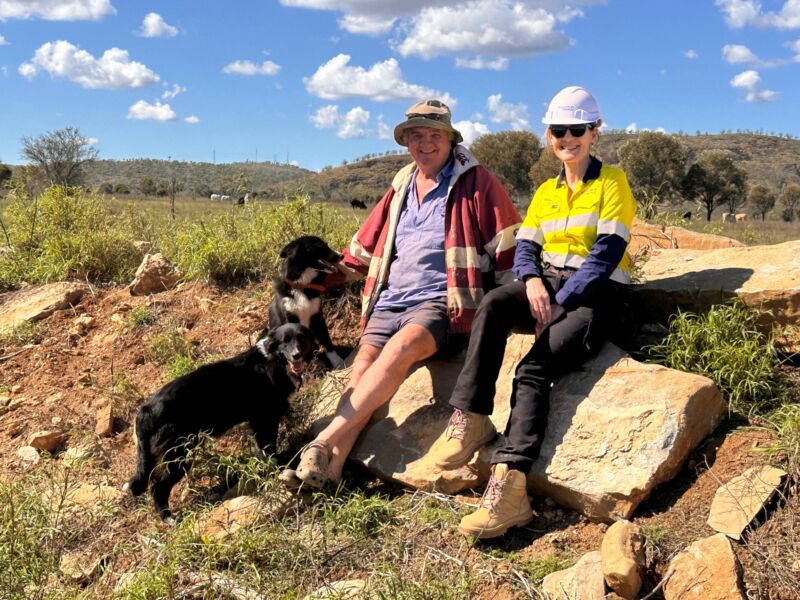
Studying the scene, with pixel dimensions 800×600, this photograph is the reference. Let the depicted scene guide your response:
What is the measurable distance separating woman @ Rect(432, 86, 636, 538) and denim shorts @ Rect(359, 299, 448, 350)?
1.83 ft

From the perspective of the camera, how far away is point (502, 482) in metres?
3.49

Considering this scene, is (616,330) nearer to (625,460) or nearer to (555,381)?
(555,381)

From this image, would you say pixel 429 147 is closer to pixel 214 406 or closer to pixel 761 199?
pixel 214 406

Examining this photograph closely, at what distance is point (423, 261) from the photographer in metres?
4.70

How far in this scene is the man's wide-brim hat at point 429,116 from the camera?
15.3 feet

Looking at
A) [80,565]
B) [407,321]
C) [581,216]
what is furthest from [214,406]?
[581,216]

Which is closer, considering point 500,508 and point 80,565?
point 500,508

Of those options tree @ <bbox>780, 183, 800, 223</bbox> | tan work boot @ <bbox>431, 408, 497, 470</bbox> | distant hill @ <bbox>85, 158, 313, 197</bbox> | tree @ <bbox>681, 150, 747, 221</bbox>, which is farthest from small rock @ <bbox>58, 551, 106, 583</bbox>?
distant hill @ <bbox>85, 158, 313, 197</bbox>

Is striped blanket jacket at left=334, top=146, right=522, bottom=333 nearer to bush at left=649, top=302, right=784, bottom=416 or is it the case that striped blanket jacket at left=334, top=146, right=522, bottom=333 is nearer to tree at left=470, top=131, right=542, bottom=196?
bush at left=649, top=302, right=784, bottom=416

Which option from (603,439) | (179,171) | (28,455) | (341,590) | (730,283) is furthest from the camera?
(179,171)

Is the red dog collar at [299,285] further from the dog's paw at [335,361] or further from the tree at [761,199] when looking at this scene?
the tree at [761,199]

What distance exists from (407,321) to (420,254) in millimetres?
515

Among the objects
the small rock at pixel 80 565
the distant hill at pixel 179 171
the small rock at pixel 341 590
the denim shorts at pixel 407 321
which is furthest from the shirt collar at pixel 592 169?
the distant hill at pixel 179 171

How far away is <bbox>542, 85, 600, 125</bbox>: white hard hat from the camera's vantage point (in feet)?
12.8
